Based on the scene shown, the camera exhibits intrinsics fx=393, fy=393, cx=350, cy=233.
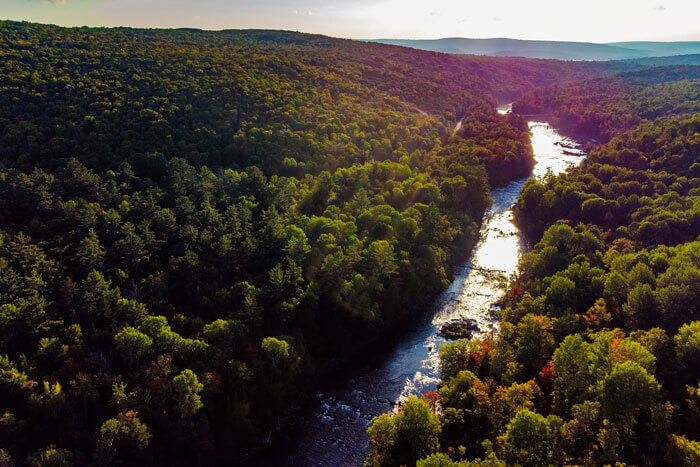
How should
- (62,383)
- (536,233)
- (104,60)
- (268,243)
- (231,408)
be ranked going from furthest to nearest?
(104,60)
(536,233)
(268,243)
(231,408)
(62,383)

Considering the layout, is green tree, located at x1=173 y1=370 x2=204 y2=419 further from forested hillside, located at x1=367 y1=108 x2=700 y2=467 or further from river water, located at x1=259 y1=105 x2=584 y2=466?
forested hillside, located at x1=367 y1=108 x2=700 y2=467

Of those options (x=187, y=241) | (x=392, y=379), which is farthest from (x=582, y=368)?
(x=187, y=241)

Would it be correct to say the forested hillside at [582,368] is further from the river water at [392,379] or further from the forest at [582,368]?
the river water at [392,379]

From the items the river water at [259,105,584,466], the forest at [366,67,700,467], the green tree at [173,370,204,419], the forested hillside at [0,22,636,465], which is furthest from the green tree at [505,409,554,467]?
the green tree at [173,370,204,419]

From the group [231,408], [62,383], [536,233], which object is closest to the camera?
[62,383]

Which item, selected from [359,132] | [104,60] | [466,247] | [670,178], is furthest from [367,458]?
[104,60]

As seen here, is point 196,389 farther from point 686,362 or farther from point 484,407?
point 686,362

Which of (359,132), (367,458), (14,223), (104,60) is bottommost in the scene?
(367,458)
